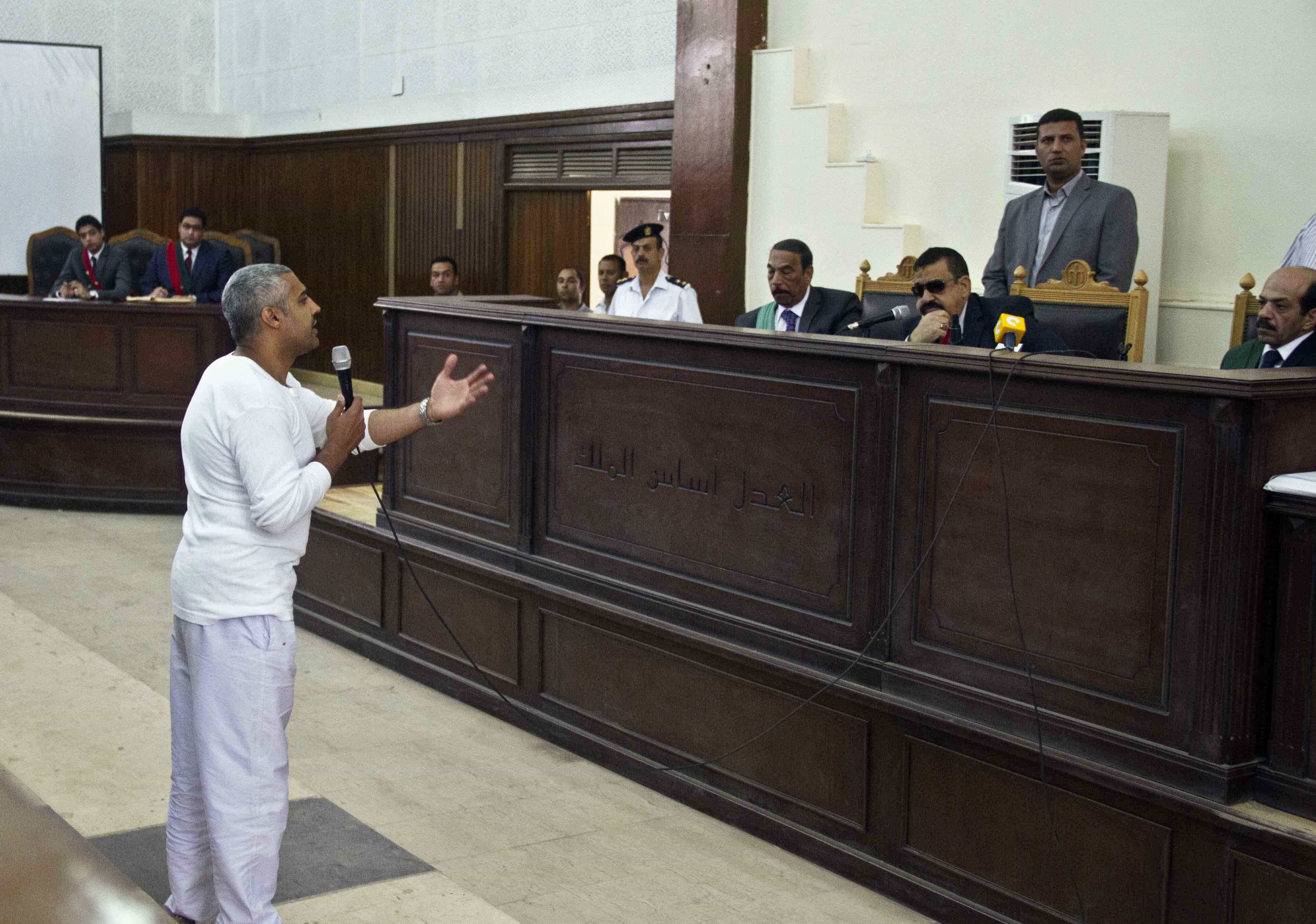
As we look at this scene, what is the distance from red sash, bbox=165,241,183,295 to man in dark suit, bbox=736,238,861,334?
509 cm

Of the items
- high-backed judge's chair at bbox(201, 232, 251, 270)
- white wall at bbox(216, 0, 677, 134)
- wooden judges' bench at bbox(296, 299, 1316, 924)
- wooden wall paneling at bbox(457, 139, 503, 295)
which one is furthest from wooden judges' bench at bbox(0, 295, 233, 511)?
wooden judges' bench at bbox(296, 299, 1316, 924)

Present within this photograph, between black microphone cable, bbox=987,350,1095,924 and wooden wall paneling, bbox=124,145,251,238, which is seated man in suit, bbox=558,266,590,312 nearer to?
black microphone cable, bbox=987,350,1095,924

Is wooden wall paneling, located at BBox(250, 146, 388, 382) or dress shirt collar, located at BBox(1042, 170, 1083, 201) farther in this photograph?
wooden wall paneling, located at BBox(250, 146, 388, 382)

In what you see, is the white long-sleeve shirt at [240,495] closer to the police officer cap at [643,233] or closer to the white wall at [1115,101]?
the police officer cap at [643,233]

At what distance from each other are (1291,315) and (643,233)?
9.88 feet

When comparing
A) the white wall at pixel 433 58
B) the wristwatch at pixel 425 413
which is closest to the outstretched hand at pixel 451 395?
the wristwatch at pixel 425 413

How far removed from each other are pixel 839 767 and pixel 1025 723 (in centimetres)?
62

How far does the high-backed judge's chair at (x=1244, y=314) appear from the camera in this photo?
505cm

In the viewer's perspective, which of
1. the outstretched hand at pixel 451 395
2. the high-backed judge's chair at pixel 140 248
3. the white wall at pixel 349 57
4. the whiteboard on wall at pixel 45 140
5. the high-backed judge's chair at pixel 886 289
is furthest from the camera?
the whiteboard on wall at pixel 45 140

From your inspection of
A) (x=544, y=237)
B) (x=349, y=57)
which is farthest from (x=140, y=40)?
(x=544, y=237)

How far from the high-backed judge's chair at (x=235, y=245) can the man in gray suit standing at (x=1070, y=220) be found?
15.5 feet

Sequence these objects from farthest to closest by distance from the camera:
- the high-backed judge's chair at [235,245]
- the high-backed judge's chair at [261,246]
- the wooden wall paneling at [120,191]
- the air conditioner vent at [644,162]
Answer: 1. the wooden wall paneling at [120,191]
2. the high-backed judge's chair at [261,246]
3. the high-backed judge's chair at [235,245]
4. the air conditioner vent at [644,162]

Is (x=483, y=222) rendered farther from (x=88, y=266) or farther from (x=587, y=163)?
(x=88, y=266)

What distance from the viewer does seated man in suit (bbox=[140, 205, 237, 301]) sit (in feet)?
29.0
